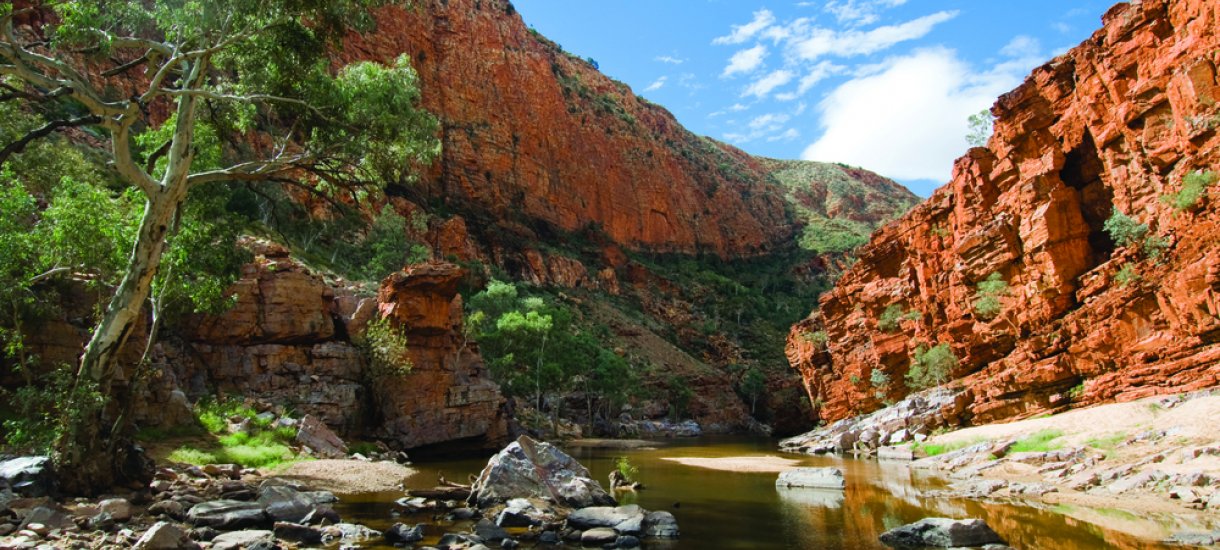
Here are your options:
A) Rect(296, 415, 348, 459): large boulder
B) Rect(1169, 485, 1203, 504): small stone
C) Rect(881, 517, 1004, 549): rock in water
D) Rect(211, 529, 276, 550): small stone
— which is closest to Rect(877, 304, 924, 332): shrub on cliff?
Rect(1169, 485, 1203, 504): small stone

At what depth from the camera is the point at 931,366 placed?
4297cm

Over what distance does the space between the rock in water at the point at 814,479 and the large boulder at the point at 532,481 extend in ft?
23.6

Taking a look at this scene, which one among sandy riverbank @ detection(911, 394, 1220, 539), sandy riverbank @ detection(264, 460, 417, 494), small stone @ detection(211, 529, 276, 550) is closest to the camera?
small stone @ detection(211, 529, 276, 550)

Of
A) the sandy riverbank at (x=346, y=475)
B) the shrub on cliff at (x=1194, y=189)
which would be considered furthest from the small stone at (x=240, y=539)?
the shrub on cliff at (x=1194, y=189)

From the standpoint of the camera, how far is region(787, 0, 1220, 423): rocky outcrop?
2759cm

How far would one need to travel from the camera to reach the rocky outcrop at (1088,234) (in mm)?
27594

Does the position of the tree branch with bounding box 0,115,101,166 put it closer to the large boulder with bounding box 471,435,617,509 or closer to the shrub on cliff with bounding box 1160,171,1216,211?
the large boulder with bounding box 471,435,617,509

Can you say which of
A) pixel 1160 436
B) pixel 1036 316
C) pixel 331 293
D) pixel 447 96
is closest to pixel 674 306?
pixel 447 96

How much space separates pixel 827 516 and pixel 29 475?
50.0 feet

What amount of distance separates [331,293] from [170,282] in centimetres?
1522

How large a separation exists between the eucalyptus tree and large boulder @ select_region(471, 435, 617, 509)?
24.1ft

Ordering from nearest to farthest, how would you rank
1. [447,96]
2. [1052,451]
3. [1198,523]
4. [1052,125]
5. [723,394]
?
[1198,523]
[1052,451]
[1052,125]
[723,394]
[447,96]

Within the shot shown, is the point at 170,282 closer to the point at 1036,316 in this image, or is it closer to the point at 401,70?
the point at 401,70

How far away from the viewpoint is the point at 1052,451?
20906 mm
